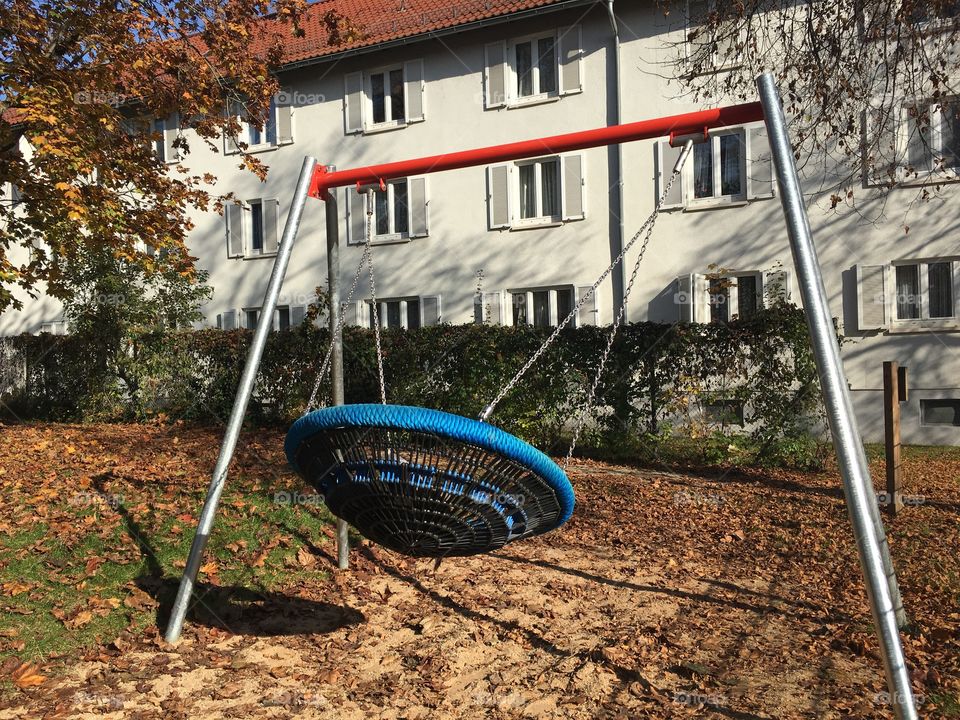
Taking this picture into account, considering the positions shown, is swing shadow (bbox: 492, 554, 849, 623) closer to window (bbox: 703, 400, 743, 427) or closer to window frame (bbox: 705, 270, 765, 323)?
window (bbox: 703, 400, 743, 427)

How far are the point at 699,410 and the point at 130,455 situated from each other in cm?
657

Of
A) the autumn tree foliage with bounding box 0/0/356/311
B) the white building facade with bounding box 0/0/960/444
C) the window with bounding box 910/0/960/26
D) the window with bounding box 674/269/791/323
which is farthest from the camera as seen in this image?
the window with bounding box 674/269/791/323

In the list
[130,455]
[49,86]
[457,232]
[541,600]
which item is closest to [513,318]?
[457,232]

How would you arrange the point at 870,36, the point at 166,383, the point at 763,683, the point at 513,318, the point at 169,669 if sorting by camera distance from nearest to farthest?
1. the point at 763,683
2. the point at 169,669
3. the point at 870,36
4. the point at 166,383
5. the point at 513,318

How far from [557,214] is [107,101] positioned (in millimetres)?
8912

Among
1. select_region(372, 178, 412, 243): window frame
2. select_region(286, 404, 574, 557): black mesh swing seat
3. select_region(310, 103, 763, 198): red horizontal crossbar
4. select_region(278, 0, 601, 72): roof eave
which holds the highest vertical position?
select_region(278, 0, 601, 72): roof eave

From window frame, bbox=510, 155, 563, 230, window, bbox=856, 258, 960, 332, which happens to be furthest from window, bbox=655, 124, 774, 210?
window, bbox=856, 258, 960, 332

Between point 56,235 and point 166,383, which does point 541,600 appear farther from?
point 166,383

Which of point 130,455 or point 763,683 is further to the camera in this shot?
point 130,455

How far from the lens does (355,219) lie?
17.3m

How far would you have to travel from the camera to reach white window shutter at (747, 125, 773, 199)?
532 inches

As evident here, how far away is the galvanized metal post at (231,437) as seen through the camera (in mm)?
4348

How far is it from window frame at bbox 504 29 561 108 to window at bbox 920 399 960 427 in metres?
8.62

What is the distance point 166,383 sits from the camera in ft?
43.1
